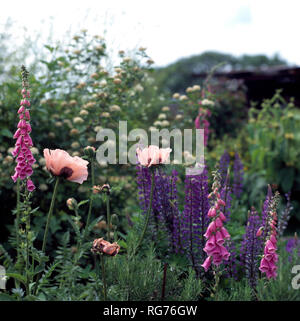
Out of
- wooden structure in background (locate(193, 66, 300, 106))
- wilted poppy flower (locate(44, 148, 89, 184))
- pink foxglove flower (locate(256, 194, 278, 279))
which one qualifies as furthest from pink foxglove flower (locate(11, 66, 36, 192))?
wooden structure in background (locate(193, 66, 300, 106))

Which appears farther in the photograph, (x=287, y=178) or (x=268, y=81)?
(x=268, y=81)

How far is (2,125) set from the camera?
3191 millimetres

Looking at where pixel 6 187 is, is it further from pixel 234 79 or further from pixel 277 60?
pixel 277 60

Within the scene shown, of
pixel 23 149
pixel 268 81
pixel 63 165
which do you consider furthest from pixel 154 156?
pixel 268 81

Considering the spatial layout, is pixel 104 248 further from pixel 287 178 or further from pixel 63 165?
pixel 287 178

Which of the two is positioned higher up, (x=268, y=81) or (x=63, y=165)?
(x=268, y=81)

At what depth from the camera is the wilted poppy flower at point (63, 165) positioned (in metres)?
1.51

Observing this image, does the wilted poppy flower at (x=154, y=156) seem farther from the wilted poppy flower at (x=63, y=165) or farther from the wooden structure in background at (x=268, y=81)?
the wooden structure in background at (x=268, y=81)

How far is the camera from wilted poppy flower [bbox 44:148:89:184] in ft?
4.95

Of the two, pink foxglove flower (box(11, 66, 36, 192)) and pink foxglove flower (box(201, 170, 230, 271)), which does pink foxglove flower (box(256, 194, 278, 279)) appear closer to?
pink foxglove flower (box(201, 170, 230, 271))

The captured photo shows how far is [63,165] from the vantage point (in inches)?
59.7

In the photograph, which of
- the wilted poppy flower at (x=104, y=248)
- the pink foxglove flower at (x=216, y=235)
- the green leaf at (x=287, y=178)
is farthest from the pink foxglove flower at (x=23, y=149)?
the green leaf at (x=287, y=178)
